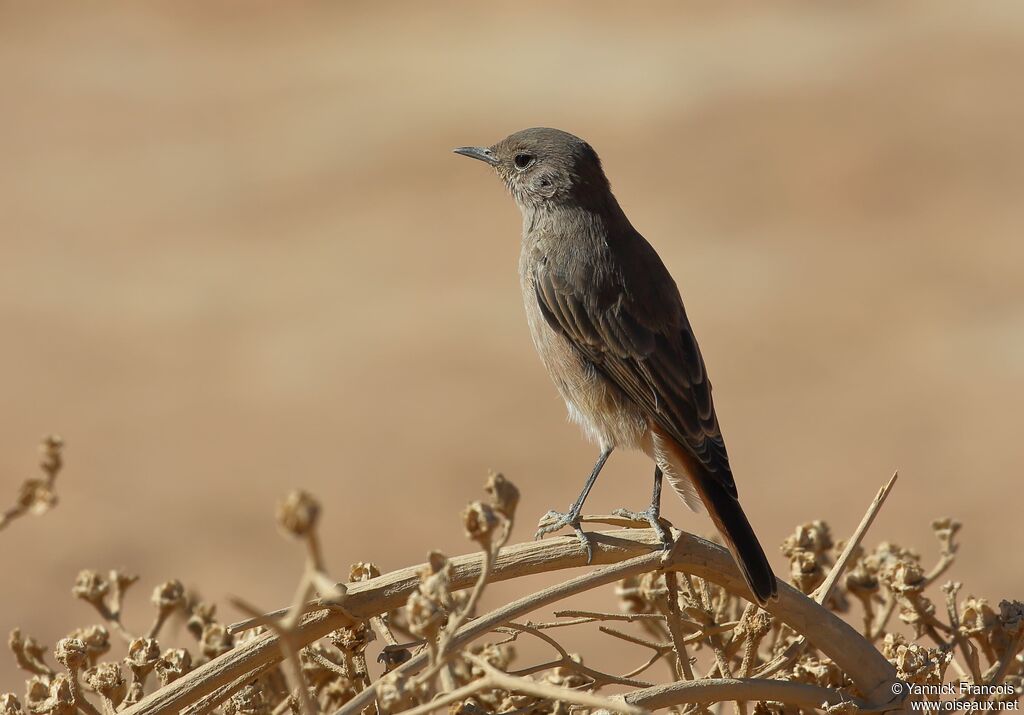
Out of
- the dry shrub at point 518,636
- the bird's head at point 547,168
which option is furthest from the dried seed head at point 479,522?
the bird's head at point 547,168

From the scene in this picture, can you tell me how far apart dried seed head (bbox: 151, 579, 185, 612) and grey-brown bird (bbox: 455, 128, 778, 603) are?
122 cm

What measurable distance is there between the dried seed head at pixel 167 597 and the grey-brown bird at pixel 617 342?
1223 millimetres

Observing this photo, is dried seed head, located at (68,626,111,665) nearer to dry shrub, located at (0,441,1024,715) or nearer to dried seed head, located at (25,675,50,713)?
dry shrub, located at (0,441,1024,715)

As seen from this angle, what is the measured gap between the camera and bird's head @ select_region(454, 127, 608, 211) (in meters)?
4.85

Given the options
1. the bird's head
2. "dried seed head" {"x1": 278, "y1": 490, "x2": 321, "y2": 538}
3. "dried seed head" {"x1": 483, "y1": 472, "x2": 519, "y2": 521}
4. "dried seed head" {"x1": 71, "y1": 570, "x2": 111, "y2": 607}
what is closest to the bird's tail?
"dried seed head" {"x1": 483, "y1": 472, "x2": 519, "y2": 521}

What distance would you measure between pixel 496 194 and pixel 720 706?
12.8 meters

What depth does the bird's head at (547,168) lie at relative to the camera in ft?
15.9

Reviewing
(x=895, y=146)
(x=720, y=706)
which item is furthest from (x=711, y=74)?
(x=720, y=706)

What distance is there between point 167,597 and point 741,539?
1.45 metres

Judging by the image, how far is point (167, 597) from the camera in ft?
10.0

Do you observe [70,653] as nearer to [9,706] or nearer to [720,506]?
[9,706]

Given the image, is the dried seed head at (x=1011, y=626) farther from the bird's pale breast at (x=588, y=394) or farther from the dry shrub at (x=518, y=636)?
the bird's pale breast at (x=588, y=394)

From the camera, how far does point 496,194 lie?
51.6 feet

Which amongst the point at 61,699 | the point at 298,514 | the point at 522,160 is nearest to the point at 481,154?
the point at 522,160
